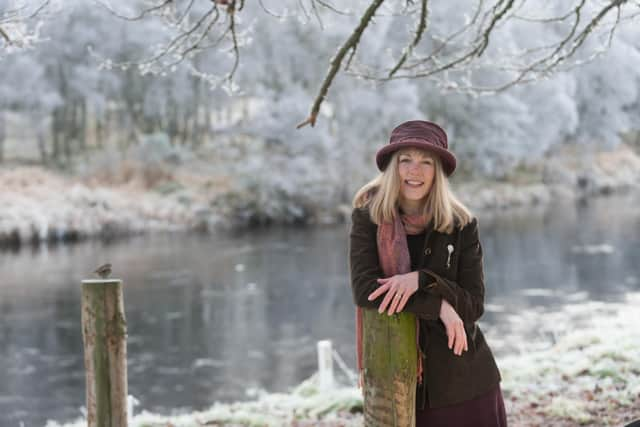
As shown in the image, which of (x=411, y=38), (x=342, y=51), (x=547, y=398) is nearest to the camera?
(x=342, y=51)

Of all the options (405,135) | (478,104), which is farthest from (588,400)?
(478,104)

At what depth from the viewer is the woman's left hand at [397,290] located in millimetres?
2770

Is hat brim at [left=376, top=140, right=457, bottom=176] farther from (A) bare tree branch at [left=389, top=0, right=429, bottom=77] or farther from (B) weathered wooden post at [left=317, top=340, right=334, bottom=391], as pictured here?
(B) weathered wooden post at [left=317, top=340, right=334, bottom=391]

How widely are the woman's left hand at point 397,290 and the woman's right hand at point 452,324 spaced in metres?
0.14

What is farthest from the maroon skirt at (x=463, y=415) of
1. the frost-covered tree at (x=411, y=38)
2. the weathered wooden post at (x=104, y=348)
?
the frost-covered tree at (x=411, y=38)

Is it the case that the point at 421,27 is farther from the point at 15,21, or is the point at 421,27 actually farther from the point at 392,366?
the point at 15,21

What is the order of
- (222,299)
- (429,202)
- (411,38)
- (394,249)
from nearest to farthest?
(394,249), (429,202), (411,38), (222,299)

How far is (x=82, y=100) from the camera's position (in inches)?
1439

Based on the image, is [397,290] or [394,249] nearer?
[397,290]

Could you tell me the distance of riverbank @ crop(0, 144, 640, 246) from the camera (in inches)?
979

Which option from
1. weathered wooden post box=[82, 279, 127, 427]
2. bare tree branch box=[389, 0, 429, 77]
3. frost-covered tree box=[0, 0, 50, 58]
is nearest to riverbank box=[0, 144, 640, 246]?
frost-covered tree box=[0, 0, 50, 58]

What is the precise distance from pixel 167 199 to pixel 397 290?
26987mm

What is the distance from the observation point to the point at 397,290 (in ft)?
9.08

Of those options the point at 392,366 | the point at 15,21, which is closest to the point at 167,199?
the point at 15,21
